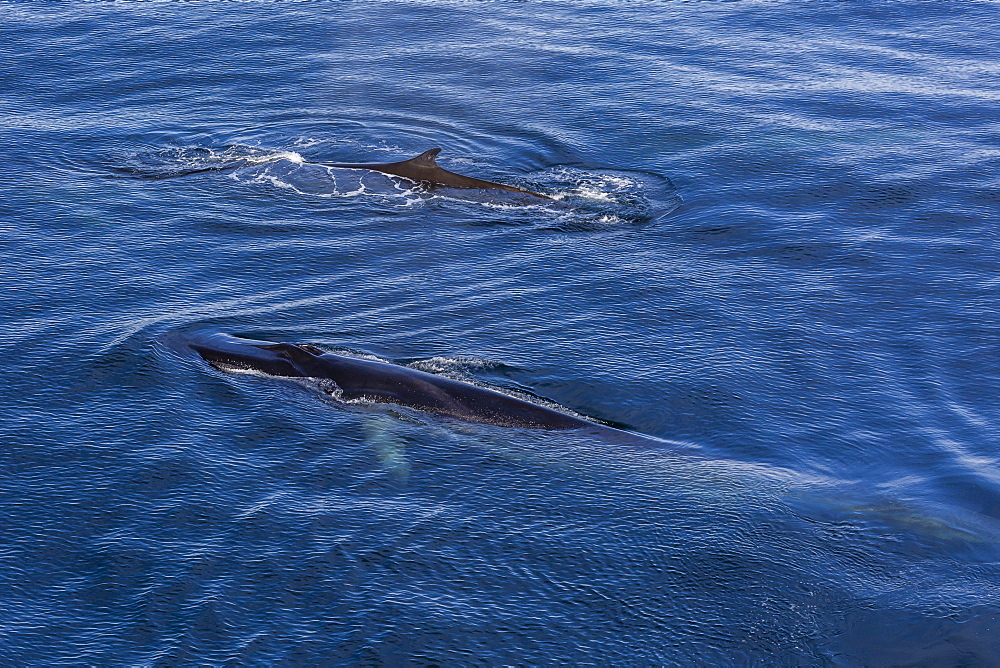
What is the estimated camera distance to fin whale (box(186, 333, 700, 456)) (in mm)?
23344

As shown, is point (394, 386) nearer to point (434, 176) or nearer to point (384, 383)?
point (384, 383)

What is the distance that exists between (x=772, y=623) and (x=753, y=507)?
10.0 feet

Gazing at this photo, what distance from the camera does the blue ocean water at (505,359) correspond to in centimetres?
1880

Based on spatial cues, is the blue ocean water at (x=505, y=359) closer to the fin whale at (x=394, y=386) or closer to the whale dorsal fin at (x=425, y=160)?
the fin whale at (x=394, y=386)

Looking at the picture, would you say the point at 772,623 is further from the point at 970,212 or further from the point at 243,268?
the point at 970,212

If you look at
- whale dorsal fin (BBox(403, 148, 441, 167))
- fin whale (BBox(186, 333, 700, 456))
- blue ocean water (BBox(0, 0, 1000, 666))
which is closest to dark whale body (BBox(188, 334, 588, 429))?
fin whale (BBox(186, 333, 700, 456))

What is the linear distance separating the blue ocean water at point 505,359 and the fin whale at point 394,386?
0.38 metres

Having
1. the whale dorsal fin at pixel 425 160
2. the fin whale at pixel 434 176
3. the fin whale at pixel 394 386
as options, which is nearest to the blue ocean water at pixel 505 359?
the fin whale at pixel 394 386

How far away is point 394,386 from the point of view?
24.0 m

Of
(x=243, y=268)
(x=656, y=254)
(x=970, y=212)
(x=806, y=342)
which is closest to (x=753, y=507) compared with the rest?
(x=806, y=342)

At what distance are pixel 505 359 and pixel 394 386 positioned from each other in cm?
313

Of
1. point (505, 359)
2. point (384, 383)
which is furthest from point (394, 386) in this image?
point (505, 359)

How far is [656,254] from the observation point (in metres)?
32.2

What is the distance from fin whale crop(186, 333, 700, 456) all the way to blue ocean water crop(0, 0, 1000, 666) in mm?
380
